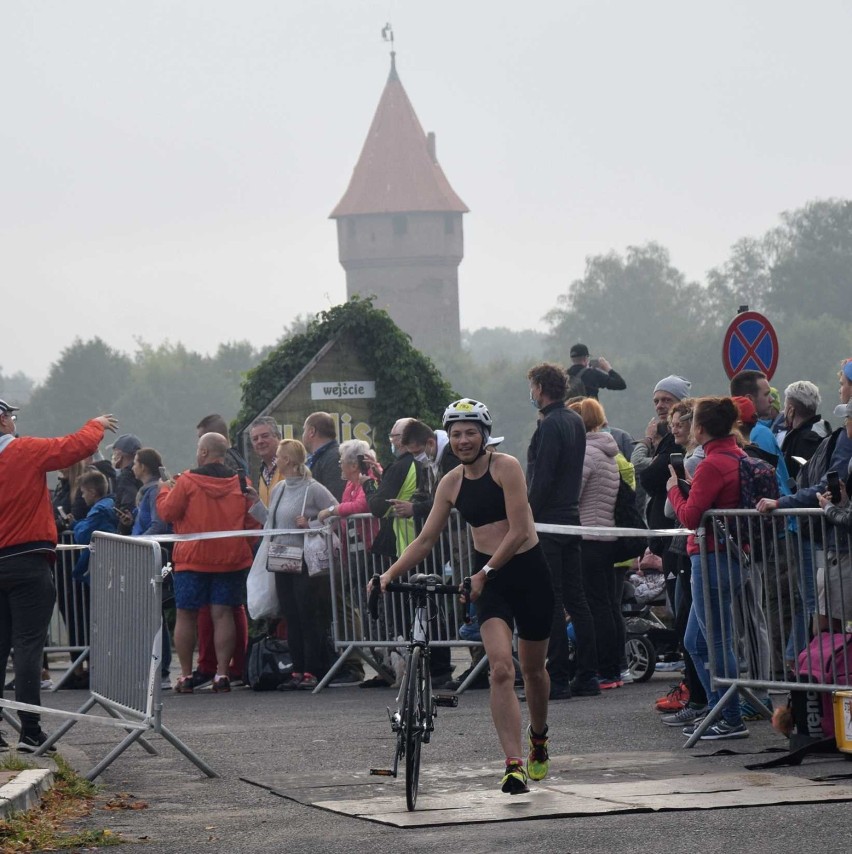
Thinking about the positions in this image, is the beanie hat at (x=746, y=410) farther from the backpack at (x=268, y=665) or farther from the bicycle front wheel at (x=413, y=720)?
the backpack at (x=268, y=665)

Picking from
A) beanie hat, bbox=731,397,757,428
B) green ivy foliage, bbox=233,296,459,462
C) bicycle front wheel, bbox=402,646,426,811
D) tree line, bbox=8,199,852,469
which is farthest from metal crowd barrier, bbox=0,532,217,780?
tree line, bbox=8,199,852,469

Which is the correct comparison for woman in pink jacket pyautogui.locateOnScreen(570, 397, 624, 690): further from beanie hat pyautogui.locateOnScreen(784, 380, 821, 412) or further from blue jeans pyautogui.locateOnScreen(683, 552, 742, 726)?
blue jeans pyautogui.locateOnScreen(683, 552, 742, 726)

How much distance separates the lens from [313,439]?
15.4m

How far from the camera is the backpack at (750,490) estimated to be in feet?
33.1

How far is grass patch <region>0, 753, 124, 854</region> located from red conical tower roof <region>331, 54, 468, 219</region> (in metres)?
131

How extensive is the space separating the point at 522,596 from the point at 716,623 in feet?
5.31

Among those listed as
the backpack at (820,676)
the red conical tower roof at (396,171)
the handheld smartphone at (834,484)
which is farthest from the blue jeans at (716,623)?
the red conical tower roof at (396,171)

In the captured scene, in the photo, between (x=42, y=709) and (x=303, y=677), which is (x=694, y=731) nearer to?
(x=42, y=709)

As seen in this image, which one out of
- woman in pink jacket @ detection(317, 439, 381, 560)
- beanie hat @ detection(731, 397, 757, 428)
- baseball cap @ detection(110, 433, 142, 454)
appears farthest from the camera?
baseball cap @ detection(110, 433, 142, 454)

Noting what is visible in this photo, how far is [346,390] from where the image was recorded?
70.5ft

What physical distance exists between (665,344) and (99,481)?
142471 millimetres

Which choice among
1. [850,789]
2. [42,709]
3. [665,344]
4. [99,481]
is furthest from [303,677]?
[665,344]

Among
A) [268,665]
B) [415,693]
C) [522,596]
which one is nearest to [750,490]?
[522,596]

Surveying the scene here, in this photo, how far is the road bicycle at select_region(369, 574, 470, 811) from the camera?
8.52 meters
